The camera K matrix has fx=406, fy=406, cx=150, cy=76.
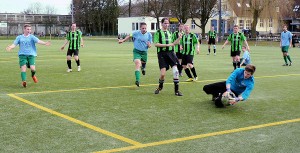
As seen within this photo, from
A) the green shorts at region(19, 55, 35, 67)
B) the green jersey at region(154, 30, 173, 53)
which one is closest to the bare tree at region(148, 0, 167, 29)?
the green shorts at region(19, 55, 35, 67)

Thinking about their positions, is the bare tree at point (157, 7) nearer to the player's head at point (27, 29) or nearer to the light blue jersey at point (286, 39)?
the light blue jersey at point (286, 39)

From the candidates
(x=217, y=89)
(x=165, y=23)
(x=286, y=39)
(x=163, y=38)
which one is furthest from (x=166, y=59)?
(x=286, y=39)

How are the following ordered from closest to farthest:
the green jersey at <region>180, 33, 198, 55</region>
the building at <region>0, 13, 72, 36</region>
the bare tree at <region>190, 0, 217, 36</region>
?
the green jersey at <region>180, 33, 198, 55</region>
the bare tree at <region>190, 0, 217, 36</region>
the building at <region>0, 13, 72, 36</region>

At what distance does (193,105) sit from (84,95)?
288cm

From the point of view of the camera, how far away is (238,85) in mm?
8367

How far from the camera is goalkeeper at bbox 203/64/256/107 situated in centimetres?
797

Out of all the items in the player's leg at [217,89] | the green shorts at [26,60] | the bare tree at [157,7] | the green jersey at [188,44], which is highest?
the bare tree at [157,7]

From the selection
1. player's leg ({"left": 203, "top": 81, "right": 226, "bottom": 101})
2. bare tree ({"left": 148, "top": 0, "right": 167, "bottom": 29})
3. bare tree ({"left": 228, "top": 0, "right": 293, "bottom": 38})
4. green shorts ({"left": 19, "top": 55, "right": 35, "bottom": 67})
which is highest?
bare tree ({"left": 148, "top": 0, "right": 167, "bottom": 29})

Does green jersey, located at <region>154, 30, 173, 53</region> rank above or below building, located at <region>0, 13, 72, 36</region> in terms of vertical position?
below

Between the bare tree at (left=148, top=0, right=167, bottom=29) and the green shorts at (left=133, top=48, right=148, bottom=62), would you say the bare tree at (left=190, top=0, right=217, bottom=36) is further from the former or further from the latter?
the green shorts at (left=133, top=48, right=148, bottom=62)

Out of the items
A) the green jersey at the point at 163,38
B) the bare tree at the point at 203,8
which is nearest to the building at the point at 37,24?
the bare tree at the point at 203,8

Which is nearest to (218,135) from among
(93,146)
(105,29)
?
(93,146)

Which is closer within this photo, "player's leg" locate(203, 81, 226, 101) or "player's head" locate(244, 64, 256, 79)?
"player's head" locate(244, 64, 256, 79)

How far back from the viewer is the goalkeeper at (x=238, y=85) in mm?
7969
